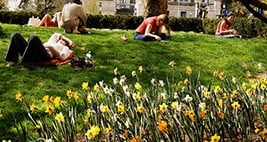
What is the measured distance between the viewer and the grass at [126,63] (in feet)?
24.6

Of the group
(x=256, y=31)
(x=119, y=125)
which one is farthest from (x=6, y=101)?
(x=256, y=31)

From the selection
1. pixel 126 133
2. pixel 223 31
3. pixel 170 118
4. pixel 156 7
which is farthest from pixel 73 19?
pixel 126 133

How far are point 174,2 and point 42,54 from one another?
71.2m

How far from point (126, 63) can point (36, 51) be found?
1.99 metres

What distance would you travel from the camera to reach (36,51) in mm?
8391

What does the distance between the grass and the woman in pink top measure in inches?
9.5

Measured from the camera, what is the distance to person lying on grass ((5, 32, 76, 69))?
8352mm

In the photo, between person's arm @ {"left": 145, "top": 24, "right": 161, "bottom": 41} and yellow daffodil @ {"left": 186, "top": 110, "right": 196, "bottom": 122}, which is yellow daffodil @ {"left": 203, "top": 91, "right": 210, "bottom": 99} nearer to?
yellow daffodil @ {"left": 186, "top": 110, "right": 196, "bottom": 122}

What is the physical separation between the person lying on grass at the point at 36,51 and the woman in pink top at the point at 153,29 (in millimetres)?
2812

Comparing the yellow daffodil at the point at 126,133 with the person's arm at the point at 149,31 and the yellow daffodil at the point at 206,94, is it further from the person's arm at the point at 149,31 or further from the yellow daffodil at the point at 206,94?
the person's arm at the point at 149,31

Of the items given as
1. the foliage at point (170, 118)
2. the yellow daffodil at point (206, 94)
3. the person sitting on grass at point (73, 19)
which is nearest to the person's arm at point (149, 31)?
the person sitting on grass at point (73, 19)

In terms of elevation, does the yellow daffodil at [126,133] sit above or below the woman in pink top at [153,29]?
below

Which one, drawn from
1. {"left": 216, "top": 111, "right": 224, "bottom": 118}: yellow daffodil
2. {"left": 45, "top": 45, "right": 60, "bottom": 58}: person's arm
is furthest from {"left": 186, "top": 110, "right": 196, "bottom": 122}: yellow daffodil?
{"left": 45, "top": 45, "right": 60, "bottom": 58}: person's arm

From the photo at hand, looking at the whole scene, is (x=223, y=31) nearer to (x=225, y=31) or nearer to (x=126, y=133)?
(x=225, y=31)
